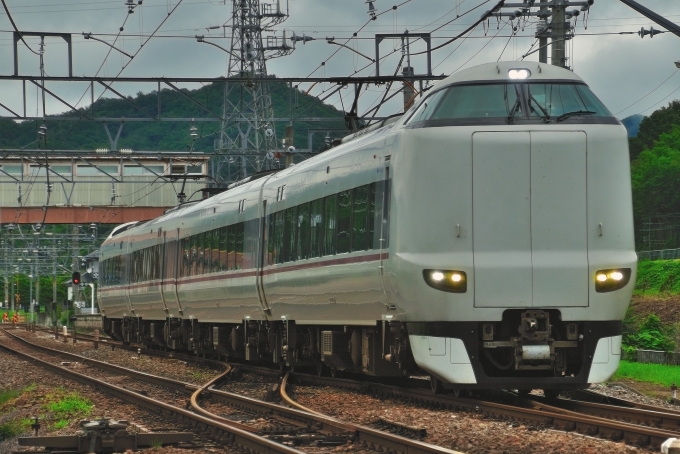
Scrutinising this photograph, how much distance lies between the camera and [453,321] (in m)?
12.2

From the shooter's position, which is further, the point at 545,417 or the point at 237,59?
the point at 237,59

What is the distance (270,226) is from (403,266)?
22.0 feet

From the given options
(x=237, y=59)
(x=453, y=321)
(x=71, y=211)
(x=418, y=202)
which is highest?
(x=237, y=59)

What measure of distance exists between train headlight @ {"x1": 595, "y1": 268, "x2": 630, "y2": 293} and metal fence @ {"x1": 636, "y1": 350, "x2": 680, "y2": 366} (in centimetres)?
1145

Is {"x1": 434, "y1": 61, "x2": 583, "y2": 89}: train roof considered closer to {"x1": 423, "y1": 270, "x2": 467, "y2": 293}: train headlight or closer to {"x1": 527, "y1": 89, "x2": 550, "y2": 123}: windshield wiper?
{"x1": 527, "y1": 89, "x2": 550, "y2": 123}: windshield wiper

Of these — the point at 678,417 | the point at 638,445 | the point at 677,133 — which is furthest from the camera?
the point at 677,133

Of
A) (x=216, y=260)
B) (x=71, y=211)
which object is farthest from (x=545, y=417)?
(x=71, y=211)

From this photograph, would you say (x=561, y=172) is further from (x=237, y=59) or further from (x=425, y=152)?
(x=237, y=59)

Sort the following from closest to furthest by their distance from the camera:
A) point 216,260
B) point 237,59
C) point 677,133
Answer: point 216,260, point 237,59, point 677,133

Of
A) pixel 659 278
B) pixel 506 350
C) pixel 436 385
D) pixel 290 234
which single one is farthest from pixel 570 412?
pixel 659 278

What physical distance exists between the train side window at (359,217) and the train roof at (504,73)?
5.67ft

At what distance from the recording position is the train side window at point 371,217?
13.9 meters

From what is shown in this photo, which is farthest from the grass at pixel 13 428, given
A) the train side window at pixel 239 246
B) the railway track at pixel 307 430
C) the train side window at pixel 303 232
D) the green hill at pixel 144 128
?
the green hill at pixel 144 128

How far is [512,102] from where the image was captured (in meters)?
12.8
